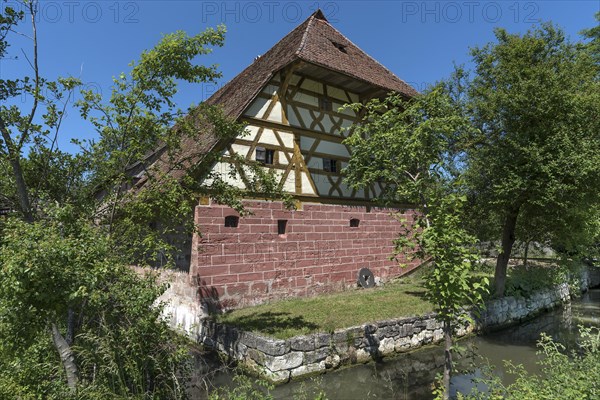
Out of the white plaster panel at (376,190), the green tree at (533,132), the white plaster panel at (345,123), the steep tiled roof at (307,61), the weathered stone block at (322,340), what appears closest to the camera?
the weathered stone block at (322,340)

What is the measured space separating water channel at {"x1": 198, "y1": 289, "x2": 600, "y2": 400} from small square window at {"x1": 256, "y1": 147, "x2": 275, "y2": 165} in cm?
510

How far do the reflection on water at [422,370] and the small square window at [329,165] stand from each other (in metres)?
5.31

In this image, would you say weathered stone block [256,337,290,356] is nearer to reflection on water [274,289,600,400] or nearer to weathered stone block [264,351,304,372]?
weathered stone block [264,351,304,372]

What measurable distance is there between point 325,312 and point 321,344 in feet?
5.24

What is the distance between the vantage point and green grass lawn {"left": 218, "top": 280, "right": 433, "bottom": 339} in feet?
22.1

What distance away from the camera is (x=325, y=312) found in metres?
7.74

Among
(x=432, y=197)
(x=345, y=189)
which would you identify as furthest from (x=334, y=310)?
(x=432, y=197)

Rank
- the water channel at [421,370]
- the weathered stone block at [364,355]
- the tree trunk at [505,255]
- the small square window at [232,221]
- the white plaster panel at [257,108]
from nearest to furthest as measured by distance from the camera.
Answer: the water channel at [421,370] → the weathered stone block at [364,355] → the small square window at [232,221] → the white plaster panel at [257,108] → the tree trunk at [505,255]

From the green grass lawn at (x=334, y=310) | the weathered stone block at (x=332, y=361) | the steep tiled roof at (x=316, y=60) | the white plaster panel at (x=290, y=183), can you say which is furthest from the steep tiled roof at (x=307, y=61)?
the weathered stone block at (x=332, y=361)

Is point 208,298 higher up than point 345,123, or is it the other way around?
point 345,123

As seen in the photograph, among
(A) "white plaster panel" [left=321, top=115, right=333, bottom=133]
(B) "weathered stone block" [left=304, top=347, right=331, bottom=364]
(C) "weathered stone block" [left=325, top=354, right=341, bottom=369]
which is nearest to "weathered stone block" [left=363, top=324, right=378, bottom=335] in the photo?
(C) "weathered stone block" [left=325, top=354, right=341, bottom=369]

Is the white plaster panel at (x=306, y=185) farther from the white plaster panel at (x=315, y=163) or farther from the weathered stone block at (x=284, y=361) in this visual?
the weathered stone block at (x=284, y=361)

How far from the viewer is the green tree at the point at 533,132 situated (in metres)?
7.77

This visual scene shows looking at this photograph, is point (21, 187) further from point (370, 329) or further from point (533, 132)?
point (533, 132)
